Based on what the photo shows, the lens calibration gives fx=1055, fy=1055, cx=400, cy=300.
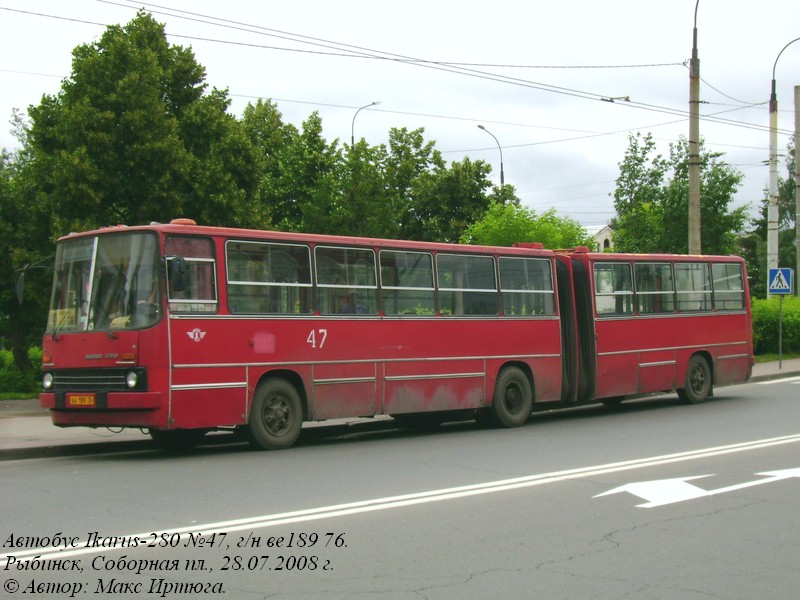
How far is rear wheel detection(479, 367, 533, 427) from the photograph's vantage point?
57.6ft

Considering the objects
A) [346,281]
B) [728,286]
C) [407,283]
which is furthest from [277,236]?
[728,286]

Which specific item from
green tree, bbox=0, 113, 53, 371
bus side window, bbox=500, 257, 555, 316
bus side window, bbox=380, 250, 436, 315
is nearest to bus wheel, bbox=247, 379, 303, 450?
bus side window, bbox=380, 250, 436, 315

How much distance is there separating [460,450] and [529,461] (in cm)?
165

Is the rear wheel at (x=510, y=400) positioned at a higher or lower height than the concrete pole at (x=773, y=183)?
lower

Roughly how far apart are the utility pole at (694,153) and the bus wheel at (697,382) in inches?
187

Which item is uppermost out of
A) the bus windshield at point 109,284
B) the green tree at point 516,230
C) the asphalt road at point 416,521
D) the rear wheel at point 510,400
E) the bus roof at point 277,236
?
the green tree at point 516,230

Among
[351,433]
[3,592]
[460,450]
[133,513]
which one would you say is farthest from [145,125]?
[3,592]

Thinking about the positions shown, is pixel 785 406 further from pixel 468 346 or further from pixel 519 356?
pixel 468 346

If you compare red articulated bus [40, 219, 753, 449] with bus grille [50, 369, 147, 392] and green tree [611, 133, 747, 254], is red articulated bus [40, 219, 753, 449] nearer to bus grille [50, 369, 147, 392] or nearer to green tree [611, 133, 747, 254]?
bus grille [50, 369, 147, 392]

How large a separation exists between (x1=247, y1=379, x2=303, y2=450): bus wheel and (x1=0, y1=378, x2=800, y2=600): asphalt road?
1.00 ft

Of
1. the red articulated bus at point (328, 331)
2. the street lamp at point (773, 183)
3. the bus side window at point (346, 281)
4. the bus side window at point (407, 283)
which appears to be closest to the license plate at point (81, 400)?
the red articulated bus at point (328, 331)

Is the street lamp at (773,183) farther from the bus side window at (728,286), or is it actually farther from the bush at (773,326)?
the bus side window at (728,286)

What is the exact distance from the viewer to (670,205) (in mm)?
37969

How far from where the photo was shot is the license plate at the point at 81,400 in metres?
13.1
